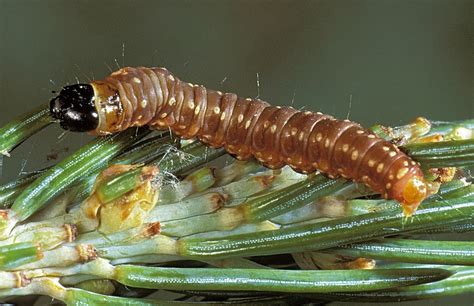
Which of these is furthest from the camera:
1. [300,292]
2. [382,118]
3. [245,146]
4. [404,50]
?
[404,50]

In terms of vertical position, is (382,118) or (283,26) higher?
(283,26)

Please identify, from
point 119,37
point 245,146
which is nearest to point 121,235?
point 245,146

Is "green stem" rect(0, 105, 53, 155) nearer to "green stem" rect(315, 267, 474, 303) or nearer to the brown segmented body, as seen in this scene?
the brown segmented body

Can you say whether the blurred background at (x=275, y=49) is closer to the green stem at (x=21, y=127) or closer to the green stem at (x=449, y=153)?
the green stem at (x=21, y=127)

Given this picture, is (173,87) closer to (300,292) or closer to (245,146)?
A: (245,146)

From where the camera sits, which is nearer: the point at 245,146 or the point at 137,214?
the point at 137,214

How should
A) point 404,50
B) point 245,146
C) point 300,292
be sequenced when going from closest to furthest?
point 300,292, point 245,146, point 404,50

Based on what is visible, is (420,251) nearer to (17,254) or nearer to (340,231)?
(340,231)
